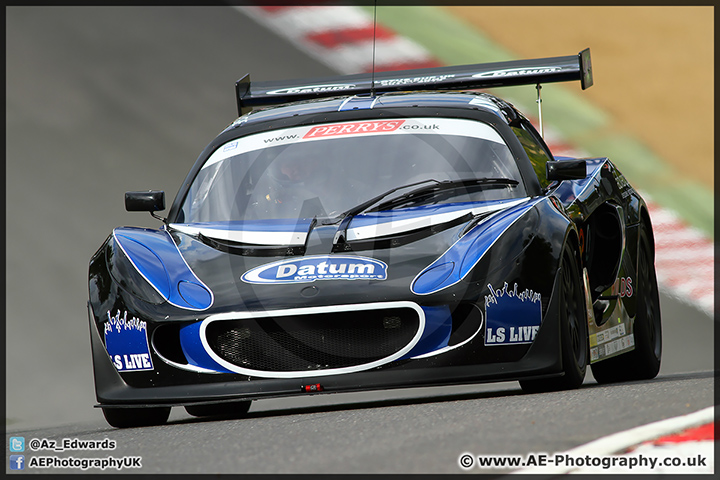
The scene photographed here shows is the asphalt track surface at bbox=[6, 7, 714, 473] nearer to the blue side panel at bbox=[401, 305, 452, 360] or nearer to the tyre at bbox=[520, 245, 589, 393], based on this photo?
the tyre at bbox=[520, 245, 589, 393]

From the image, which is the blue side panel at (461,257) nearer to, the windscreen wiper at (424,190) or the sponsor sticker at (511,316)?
the sponsor sticker at (511,316)

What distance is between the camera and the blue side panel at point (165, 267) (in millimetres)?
5062

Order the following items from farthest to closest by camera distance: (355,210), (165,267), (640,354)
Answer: (640,354), (355,210), (165,267)

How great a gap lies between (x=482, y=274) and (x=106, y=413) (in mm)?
1866

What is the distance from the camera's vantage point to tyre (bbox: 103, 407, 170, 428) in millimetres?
5414

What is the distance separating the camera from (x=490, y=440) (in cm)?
371

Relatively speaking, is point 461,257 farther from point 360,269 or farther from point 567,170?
point 567,170

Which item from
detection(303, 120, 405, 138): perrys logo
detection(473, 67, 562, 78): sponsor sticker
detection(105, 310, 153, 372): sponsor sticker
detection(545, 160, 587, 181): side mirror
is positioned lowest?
detection(105, 310, 153, 372): sponsor sticker

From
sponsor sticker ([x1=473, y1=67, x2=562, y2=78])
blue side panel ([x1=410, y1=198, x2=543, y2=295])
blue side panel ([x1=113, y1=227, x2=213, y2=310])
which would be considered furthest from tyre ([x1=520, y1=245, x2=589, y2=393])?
sponsor sticker ([x1=473, y1=67, x2=562, y2=78])

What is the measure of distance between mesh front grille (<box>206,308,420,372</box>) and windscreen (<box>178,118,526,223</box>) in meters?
0.96

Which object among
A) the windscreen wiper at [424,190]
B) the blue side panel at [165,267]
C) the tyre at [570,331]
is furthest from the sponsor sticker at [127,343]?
the tyre at [570,331]

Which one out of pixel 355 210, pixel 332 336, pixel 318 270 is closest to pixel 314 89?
pixel 355 210

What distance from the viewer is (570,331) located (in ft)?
16.9

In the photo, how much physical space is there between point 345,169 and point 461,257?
1.25 m
